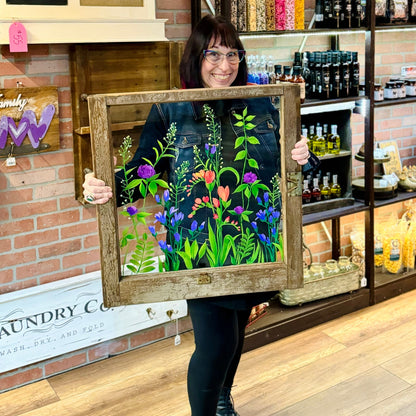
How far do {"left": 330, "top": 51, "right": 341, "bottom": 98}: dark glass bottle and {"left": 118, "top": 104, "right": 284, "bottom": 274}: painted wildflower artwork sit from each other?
1.41 m

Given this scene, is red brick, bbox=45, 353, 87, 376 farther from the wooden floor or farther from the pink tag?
the pink tag

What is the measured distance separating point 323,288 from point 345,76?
1097 millimetres

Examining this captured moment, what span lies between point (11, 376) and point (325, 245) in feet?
6.44

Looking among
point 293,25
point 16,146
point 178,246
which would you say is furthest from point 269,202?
point 293,25

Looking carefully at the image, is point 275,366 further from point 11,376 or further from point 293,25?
point 293,25

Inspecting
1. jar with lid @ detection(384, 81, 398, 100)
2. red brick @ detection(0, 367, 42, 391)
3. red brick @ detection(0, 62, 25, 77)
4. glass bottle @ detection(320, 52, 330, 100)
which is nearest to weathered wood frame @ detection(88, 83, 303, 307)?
red brick @ detection(0, 62, 25, 77)

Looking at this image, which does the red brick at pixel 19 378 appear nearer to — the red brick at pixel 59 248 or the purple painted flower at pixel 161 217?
the red brick at pixel 59 248

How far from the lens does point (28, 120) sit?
253 cm

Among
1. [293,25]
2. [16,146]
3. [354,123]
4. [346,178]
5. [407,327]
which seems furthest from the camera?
[354,123]

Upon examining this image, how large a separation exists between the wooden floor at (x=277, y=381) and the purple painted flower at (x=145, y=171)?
111 cm

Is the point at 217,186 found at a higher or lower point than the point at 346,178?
higher

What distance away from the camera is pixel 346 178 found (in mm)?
3396

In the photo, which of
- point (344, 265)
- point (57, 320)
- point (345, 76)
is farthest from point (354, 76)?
point (57, 320)

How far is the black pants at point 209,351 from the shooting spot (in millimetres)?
1944
